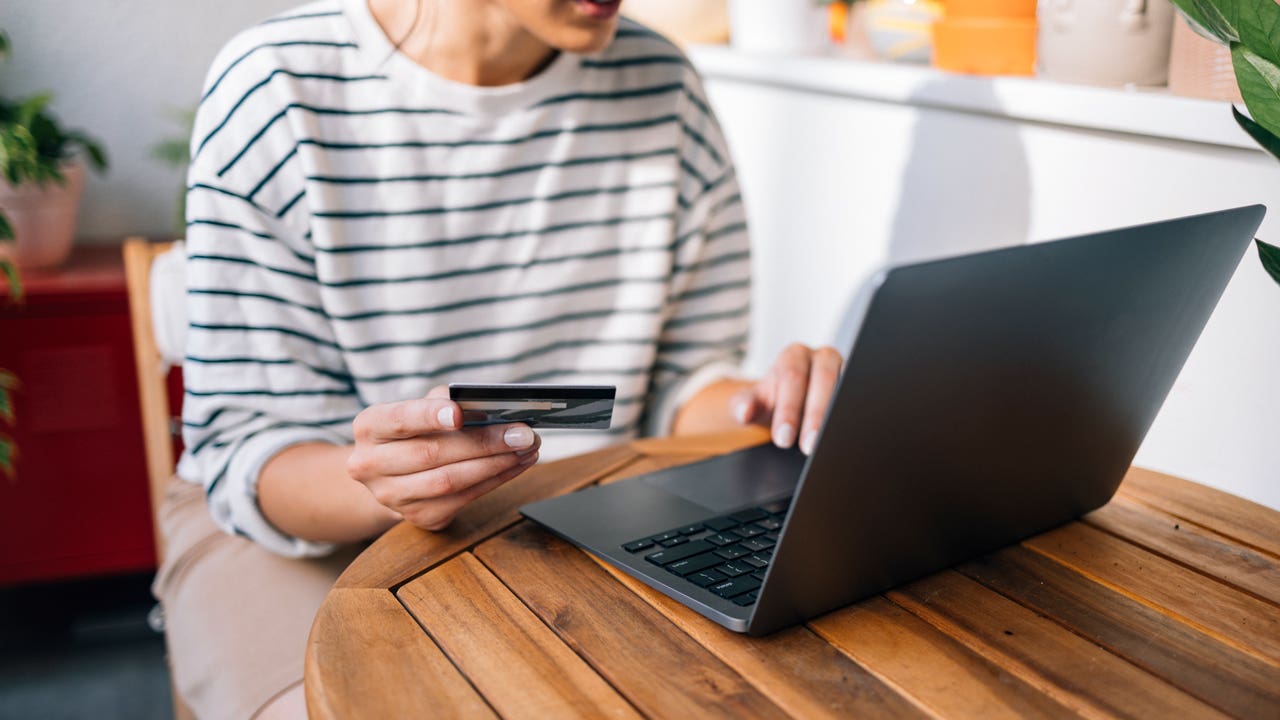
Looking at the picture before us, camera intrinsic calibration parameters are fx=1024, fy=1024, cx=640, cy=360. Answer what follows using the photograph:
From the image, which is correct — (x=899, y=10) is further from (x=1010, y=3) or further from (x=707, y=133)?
(x=707, y=133)

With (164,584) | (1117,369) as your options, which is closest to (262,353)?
(164,584)

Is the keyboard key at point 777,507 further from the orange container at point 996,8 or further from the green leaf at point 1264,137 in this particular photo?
the orange container at point 996,8

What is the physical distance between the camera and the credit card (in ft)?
1.86

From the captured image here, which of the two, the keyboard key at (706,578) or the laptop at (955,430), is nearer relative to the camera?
the laptop at (955,430)

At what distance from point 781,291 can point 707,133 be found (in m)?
0.58

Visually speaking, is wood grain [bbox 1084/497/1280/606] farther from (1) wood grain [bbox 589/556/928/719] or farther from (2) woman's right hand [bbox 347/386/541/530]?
(2) woman's right hand [bbox 347/386/541/530]

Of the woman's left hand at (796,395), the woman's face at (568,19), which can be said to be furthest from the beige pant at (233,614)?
the woman's face at (568,19)

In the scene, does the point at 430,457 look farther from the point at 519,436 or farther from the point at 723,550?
the point at 723,550

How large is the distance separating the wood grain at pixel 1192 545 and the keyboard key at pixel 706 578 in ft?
1.02

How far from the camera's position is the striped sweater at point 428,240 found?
→ 91 cm

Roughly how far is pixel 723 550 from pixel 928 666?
15 centimetres

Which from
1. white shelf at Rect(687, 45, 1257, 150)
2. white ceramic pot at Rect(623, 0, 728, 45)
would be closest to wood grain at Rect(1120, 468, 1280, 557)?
white shelf at Rect(687, 45, 1257, 150)

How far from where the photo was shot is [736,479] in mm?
812

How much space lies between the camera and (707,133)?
1.19 metres
